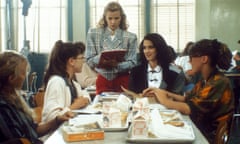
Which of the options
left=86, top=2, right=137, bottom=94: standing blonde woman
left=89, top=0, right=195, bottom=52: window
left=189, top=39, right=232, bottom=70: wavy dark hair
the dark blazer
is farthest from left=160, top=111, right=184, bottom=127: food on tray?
left=89, top=0, right=195, bottom=52: window

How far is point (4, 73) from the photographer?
1.91 m

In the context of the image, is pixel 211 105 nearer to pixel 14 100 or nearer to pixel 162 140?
pixel 162 140

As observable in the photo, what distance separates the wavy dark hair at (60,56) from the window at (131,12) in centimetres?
439

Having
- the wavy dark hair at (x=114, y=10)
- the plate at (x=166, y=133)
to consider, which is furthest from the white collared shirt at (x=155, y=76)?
the plate at (x=166, y=133)

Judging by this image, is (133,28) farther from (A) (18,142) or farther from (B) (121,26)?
(A) (18,142)

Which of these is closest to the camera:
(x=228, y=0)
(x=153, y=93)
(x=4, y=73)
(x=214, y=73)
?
(x=4, y=73)

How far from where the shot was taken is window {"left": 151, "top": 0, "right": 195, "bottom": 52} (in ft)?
22.8

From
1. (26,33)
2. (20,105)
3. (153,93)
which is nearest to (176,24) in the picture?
(26,33)

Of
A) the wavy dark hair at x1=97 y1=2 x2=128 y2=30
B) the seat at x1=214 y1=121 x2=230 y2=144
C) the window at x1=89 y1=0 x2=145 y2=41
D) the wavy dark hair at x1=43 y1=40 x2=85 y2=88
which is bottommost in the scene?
the seat at x1=214 y1=121 x2=230 y2=144

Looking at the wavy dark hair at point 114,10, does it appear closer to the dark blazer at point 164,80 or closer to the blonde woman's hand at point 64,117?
the dark blazer at point 164,80

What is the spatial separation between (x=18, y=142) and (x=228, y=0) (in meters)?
5.73

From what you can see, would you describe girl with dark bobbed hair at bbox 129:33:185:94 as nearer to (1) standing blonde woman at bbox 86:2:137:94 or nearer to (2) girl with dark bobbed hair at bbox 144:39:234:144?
(1) standing blonde woman at bbox 86:2:137:94

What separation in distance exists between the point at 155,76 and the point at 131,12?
161 inches

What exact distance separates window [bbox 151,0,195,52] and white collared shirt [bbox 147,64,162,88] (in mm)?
3961
